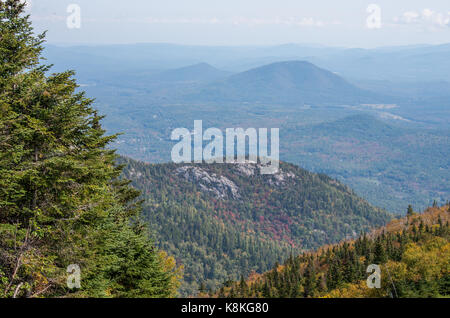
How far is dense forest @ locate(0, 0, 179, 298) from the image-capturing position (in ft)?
49.0

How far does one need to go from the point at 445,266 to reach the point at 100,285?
1938cm

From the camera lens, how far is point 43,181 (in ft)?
49.8

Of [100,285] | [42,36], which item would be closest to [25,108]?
[42,36]

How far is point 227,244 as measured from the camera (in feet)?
590

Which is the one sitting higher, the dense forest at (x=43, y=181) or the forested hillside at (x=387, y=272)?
the dense forest at (x=43, y=181)

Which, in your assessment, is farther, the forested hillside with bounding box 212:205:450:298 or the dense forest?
the forested hillside with bounding box 212:205:450:298

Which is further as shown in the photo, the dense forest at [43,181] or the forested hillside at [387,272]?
the forested hillside at [387,272]

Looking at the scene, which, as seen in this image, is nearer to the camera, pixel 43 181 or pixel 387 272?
pixel 43 181

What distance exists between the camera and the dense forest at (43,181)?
49.0 ft

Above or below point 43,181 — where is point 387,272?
below

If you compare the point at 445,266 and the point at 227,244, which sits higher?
the point at 445,266

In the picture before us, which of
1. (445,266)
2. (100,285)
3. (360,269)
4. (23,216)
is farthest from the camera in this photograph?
(360,269)

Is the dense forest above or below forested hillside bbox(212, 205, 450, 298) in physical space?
above
